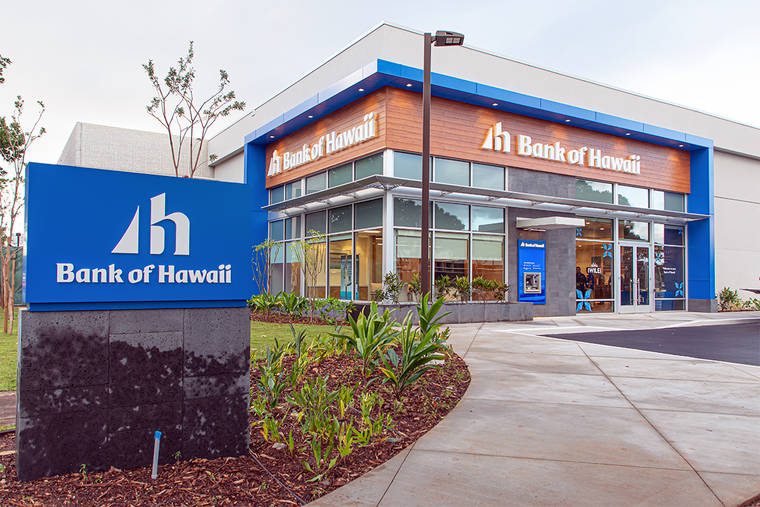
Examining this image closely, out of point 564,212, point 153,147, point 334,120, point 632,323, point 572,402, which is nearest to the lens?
point 572,402

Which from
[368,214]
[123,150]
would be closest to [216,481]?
[368,214]

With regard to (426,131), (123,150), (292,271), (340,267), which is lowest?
(292,271)

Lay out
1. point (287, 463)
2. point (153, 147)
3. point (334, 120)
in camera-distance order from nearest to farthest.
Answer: point (287, 463) < point (334, 120) < point (153, 147)

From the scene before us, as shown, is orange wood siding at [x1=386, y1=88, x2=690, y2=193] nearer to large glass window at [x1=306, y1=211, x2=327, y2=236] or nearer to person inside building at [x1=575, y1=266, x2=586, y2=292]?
person inside building at [x1=575, y1=266, x2=586, y2=292]

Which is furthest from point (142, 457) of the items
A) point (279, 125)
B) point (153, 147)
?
point (153, 147)

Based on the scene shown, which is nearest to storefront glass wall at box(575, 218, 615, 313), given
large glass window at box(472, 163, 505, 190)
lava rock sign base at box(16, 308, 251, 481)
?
large glass window at box(472, 163, 505, 190)

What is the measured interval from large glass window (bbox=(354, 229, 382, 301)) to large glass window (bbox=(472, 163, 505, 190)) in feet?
12.9

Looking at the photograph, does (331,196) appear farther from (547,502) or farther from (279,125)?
(547,502)

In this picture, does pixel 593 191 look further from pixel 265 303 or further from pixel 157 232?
pixel 157 232

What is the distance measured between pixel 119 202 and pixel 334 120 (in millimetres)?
16326

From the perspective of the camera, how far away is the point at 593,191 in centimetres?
2148

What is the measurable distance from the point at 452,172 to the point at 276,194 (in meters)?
9.10

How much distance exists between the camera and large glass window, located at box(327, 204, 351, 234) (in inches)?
741

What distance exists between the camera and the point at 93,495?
10.9 feet
